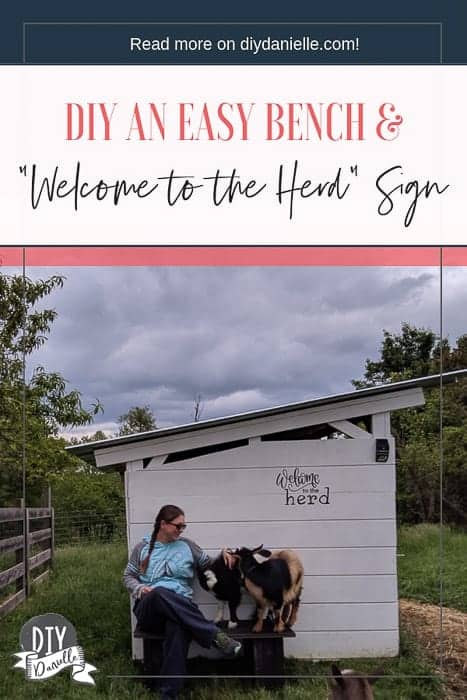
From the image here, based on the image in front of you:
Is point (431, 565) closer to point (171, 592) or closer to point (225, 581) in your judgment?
point (225, 581)

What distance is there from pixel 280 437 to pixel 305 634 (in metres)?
0.91

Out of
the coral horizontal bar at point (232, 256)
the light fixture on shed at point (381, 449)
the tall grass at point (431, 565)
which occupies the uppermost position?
the coral horizontal bar at point (232, 256)

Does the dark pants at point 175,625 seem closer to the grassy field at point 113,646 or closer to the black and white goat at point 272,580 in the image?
the grassy field at point 113,646

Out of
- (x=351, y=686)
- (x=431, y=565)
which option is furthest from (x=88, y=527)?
(x=431, y=565)

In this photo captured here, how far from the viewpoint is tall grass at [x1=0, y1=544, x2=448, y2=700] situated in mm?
3246

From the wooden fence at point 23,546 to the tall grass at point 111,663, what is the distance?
9 centimetres

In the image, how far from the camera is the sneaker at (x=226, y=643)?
3.26 meters

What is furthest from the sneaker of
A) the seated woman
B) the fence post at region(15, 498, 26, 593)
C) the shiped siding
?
the fence post at region(15, 498, 26, 593)

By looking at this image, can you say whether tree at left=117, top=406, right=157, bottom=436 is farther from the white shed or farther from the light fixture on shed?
the light fixture on shed

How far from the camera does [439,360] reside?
3.84 m

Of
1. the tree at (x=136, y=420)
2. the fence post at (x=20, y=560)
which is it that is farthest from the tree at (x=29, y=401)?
the tree at (x=136, y=420)
